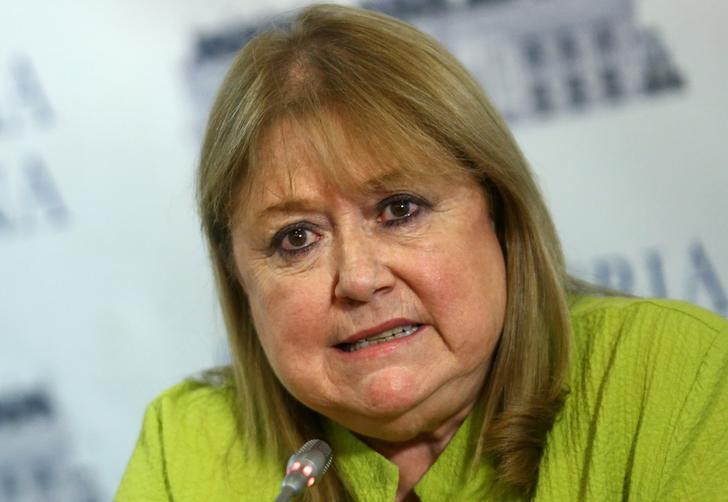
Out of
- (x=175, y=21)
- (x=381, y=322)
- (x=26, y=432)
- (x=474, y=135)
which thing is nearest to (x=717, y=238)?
(x=474, y=135)

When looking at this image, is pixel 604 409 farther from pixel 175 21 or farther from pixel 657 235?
pixel 175 21

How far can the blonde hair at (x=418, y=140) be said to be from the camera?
1243mm

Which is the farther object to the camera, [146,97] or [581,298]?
[146,97]

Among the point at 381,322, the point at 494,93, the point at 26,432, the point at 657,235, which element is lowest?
the point at 26,432

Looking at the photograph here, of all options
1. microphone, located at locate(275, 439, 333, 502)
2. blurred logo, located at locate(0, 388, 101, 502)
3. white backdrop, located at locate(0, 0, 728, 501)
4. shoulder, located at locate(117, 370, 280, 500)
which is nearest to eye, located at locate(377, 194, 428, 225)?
microphone, located at locate(275, 439, 333, 502)

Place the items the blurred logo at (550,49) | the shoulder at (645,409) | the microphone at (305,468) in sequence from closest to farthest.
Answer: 1. the microphone at (305,468)
2. the shoulder at (645,409)
3. the blurred logo at (550,49)

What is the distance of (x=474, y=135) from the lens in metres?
1.27

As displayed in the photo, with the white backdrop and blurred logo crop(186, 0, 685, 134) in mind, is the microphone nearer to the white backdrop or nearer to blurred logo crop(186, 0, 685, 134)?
the white backdrop

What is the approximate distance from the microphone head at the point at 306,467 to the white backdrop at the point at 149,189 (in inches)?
29.9

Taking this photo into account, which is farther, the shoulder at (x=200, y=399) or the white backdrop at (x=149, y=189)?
the white backdrop at (x=149, y=189)

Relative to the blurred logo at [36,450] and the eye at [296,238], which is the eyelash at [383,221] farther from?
the blurred logo at [36,450]

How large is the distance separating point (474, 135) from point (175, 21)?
0.82m

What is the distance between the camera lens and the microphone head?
107 cm

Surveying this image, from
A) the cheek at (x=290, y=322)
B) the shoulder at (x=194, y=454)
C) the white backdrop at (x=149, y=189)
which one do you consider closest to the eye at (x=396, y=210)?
the cheek at (x=290, y=322)
